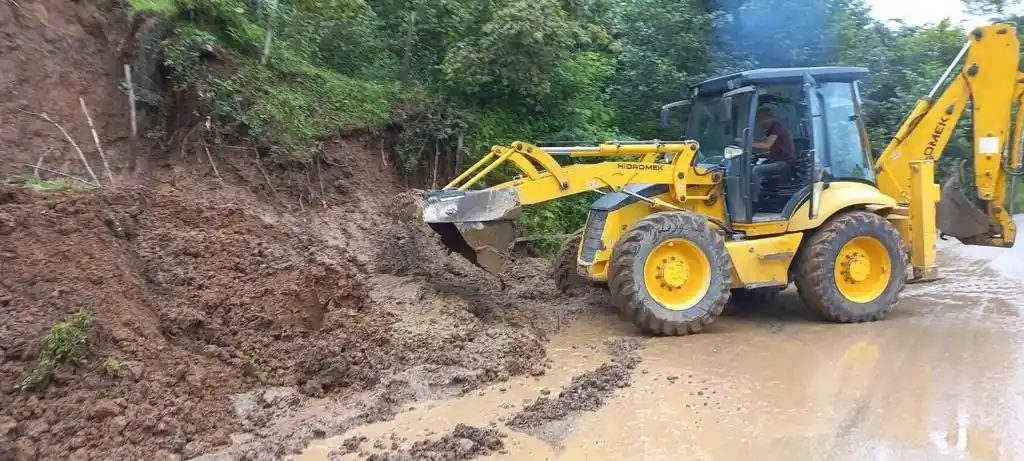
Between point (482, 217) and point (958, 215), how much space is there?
5331mm

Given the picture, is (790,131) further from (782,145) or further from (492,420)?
(492,420)

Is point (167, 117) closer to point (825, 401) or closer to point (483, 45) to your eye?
point (483, 45)

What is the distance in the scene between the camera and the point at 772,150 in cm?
739

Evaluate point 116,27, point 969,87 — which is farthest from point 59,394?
point 969,87

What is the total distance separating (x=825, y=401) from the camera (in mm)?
4969

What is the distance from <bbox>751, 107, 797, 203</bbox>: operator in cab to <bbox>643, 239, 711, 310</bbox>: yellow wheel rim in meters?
1.08

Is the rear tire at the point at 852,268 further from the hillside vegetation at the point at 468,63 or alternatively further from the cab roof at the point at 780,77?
the hillside vegetation at the point at 468,63

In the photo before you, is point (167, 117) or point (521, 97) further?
point (521, 97)

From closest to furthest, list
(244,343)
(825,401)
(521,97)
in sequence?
(825,401) < (244,343) < (521,97)

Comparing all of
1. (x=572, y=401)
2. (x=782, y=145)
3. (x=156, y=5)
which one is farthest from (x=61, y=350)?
(x=782, y=145)

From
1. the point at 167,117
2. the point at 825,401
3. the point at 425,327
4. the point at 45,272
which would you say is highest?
the point at 167,117

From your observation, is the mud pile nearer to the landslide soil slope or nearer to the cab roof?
the landslide soil slope

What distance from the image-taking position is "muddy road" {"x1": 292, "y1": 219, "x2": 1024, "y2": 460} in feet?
13.9

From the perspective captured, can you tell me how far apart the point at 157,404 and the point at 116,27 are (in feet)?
18.7
